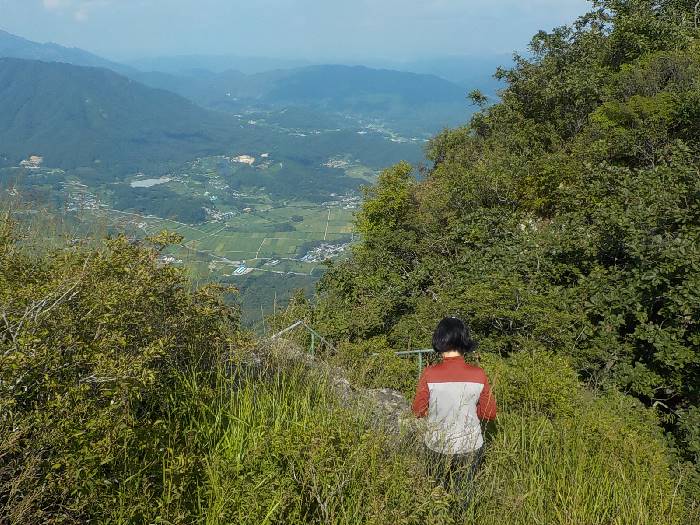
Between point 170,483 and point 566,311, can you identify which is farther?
point 566,311

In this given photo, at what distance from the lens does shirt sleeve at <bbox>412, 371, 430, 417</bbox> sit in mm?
3049

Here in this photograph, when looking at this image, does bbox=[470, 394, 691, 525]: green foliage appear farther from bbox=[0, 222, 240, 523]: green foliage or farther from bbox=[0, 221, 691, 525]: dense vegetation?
bbox=[0, 222, 240, 523]: green foliage

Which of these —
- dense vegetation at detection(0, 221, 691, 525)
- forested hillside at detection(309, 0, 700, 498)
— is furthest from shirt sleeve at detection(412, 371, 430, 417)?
forested hillside at detection(309, 0, 700, 498)

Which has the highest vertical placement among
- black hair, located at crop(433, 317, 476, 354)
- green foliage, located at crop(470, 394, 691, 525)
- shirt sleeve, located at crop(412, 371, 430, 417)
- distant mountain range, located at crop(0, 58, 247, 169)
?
black hair, located at crop(433, 317, 476, 354)

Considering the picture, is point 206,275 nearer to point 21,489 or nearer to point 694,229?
point 21,489

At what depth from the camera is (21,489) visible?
1903 mm

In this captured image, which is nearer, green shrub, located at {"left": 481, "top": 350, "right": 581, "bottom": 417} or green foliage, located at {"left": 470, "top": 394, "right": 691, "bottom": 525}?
green foliage, located at {"left": 470, "top": 394, "right": 691, "bottom": 525}

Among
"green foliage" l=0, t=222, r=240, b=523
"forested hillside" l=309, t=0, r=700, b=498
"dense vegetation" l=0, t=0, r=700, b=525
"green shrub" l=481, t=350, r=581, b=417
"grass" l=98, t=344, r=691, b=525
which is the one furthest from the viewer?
"forested hillside" l=309, t=0, r=700, b=498

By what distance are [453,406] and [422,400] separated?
0.19 meters

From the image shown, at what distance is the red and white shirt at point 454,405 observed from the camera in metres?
2.90

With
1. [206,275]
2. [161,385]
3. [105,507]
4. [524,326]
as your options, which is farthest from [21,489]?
[524,326]

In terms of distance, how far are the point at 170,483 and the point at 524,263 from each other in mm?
6541

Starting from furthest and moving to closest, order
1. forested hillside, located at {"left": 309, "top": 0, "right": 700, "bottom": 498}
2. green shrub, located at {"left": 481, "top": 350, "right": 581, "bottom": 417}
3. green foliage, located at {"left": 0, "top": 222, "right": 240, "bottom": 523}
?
1. forested hillside, located at {"left": 309, "top": 0, "right": 700, "bottom": 498}
2. green shrub, located at {"left": 481, "top": 350, "right": 581, "bottom": 417}
3. green foliage, located at {"left": 0, "top": 222, "right": 240, "bottom": 523}

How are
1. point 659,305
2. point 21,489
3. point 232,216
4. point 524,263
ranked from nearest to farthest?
point 21,489
point 659,305
point 524,263
point 232,216
